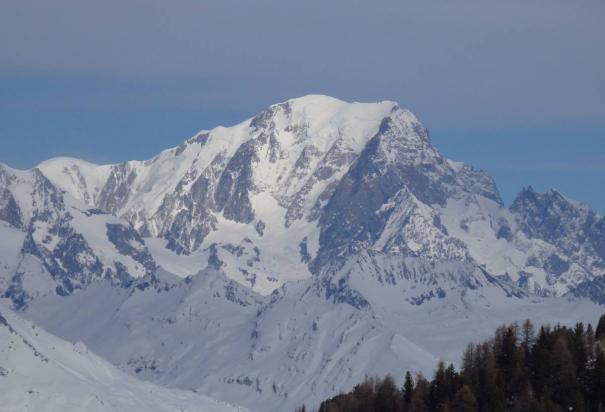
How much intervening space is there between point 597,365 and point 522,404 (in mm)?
8559

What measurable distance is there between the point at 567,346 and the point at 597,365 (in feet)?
21.8

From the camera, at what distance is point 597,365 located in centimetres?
19325

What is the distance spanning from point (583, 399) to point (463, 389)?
38.8 ft

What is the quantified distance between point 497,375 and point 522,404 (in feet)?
28.1

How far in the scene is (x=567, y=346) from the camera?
199 meters

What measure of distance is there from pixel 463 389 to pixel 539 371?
920cm

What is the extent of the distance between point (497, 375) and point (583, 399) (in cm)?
1181

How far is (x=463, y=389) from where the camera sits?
193625mm

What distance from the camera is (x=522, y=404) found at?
192 m

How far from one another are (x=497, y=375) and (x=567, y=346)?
25.3ft

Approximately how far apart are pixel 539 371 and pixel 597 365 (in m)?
7.00
